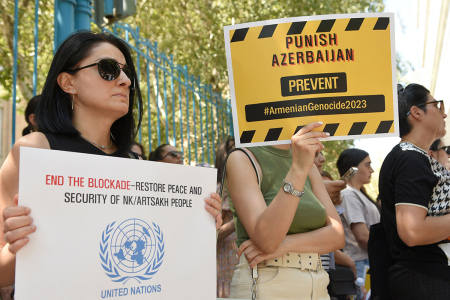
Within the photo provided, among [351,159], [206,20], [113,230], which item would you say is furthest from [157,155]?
[206,20]

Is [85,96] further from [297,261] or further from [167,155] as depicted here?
[167,155]

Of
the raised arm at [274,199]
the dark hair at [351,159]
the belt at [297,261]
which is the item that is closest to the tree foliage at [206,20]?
the dark hair at [351,159]

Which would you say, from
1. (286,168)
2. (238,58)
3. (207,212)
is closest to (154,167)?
(207,212)

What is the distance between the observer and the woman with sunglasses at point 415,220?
2420 millimetres

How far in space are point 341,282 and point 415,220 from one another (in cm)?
101

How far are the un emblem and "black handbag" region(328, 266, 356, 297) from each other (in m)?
1.97

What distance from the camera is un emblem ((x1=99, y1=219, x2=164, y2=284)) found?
146 cm

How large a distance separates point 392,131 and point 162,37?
31.0 ft

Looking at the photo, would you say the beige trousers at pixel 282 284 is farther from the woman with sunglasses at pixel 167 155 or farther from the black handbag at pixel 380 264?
the woman with sunglasses at pixel 167 155

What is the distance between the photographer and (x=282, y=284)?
6.72ft

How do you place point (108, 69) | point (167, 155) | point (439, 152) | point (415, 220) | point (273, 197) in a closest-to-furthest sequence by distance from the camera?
point (108, 69) < point (273, 197) < point (415, 220) < point (167, 155) < point (439, 152)

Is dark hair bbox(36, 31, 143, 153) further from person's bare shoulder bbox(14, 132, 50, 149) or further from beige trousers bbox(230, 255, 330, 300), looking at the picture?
beige trousers bbox(230, 255, 330, 300)

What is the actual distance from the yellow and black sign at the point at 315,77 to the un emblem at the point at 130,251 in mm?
619

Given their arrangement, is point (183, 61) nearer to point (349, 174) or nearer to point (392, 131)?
point (349, 174)
